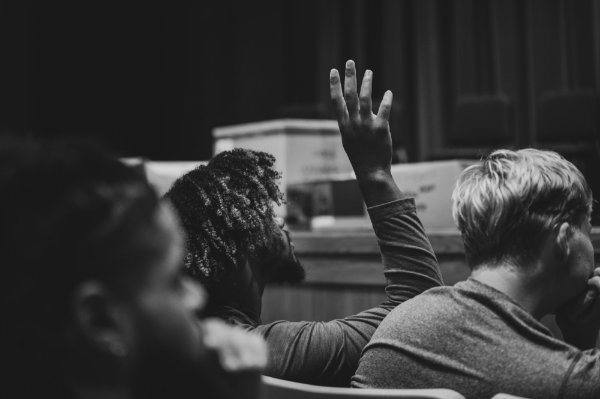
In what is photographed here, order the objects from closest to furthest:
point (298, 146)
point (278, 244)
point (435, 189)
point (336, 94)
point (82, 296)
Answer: point (82, 296) < point (336, 94) < point (278, 244) < point (435, 189) < point (298, 146)

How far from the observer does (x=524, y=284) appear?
3.85ft

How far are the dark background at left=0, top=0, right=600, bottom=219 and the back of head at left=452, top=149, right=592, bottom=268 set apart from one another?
127 inches

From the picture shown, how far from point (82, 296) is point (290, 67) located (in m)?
5.75

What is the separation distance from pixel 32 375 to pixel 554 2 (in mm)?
5005

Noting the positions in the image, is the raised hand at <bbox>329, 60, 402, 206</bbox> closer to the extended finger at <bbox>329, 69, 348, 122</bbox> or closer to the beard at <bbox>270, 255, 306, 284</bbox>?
the extended finger at <bbox>329, 69, 348, 122</bbox>

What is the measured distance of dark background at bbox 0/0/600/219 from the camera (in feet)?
16.2

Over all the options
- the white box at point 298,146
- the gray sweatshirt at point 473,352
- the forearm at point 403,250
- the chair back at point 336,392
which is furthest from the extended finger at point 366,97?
the white box at point 298,146

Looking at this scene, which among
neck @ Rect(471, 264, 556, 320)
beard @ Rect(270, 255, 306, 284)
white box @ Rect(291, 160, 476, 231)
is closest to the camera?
neck @ Rect(471, 264, 556, 320)

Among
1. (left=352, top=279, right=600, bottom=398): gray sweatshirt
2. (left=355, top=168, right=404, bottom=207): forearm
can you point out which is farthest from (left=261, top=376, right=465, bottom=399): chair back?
(left=355, top=168, right=404, bottom=207): forearm

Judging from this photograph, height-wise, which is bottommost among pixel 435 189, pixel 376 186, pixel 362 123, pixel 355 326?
pixel 355 326

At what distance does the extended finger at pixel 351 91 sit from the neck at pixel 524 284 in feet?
1.06

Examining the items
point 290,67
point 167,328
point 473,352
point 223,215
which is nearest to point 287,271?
point 223,215

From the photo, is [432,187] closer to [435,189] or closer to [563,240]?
[435,189]

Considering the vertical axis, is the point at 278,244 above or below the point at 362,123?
below
